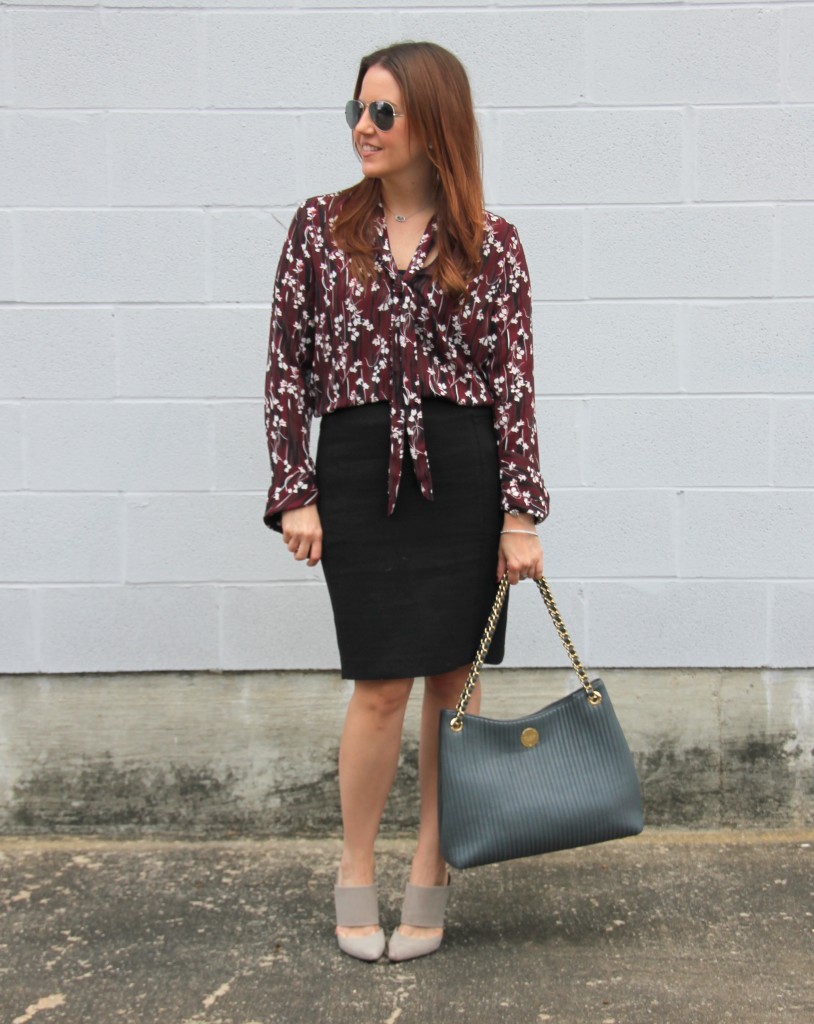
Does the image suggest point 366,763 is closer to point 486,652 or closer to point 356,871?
point 356,871

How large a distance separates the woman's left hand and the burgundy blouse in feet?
0.12

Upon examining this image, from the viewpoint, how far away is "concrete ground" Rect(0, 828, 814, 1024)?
2674 millimetres

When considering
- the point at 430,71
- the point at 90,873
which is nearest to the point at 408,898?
the point at 90,873

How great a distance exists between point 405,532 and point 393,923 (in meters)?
0.98

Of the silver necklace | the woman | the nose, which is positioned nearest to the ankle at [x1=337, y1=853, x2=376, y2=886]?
the woman

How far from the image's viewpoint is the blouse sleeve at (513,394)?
2756mm

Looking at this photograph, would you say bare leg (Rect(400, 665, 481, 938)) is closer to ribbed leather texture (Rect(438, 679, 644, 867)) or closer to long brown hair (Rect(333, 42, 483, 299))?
ribbed leather texture (Rect(438, 679, 644, 867))

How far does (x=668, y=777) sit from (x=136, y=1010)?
1.63 metres

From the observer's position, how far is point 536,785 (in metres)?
2.70

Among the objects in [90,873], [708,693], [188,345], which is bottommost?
[90,873]

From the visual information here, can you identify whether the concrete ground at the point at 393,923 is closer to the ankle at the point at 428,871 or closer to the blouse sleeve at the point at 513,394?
the ankle at the point at 428,871

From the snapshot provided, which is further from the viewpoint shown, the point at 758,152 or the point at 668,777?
the point at 668,777

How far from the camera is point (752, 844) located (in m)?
3.54

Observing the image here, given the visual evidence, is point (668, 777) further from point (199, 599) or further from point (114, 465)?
point (114, 465)
